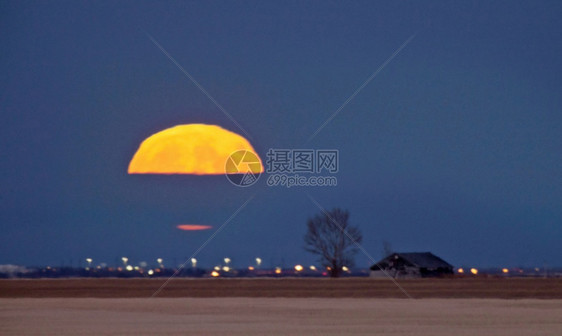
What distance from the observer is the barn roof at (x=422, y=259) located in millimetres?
149750

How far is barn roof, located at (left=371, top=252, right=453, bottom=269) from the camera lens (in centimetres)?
14975
